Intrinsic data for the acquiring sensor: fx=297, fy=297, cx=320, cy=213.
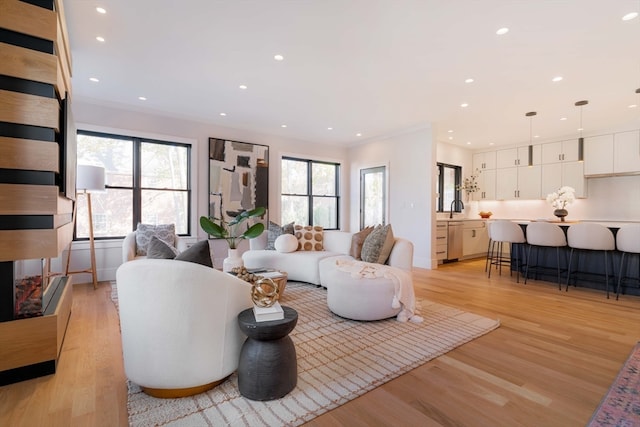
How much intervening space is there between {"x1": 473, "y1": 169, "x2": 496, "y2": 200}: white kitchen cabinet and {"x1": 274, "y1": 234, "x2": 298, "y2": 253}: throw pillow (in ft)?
18.2

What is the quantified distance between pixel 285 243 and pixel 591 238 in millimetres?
4099

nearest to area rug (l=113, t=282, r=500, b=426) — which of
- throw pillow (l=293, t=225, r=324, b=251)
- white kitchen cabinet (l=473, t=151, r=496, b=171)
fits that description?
throw pillow (l=293, t=225, r=324, b=251)

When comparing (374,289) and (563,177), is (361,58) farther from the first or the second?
(563,177)

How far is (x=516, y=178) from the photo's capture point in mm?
7012

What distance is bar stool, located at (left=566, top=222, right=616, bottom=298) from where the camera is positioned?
3773mm

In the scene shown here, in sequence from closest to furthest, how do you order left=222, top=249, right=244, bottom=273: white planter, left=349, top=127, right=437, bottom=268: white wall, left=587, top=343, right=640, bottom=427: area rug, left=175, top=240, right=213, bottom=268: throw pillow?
left=587, top=343, right=640, bottom=427: area rug < left=175, top=240, right=213, bottom=268: throw pillow < left=222, top=249, right=244, bottom=273: white planter < left=349, top=127, right=437, bottom=268: white wall

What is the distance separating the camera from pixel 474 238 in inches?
270

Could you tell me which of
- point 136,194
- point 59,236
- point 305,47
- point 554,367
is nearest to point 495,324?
point 554,367

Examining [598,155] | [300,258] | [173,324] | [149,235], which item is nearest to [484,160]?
[598,155]

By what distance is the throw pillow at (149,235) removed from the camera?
163 inches

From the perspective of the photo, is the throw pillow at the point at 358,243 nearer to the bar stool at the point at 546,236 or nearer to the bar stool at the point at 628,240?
the bar stool at the point at 546,236

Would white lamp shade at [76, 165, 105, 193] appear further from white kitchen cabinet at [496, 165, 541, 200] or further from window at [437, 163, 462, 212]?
white kitchen cabinet at [496, 165, 541, 200]

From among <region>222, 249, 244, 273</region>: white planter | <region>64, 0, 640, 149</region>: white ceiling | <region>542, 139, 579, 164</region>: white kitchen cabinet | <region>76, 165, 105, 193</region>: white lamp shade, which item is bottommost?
<region>222, 249, 244, 273</region>: white planter

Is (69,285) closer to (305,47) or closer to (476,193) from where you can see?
(305,47)
